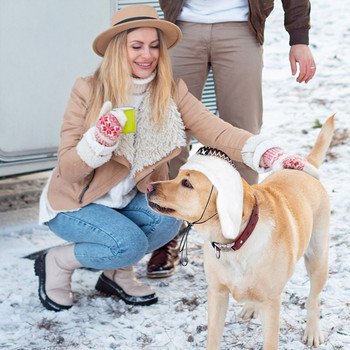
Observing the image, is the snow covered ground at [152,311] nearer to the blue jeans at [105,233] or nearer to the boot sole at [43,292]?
the boot sole at [43,292]

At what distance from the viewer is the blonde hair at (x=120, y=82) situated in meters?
2.95

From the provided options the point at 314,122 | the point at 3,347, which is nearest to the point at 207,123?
the point at 3,347

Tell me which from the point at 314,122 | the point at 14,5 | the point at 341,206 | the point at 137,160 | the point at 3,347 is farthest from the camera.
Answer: the point at 314,122

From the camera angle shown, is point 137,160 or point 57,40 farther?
point 57,40

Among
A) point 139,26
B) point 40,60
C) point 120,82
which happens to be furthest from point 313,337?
point 40,60

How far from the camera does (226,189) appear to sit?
2.19m

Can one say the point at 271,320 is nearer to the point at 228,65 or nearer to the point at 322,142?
the point at 322,142

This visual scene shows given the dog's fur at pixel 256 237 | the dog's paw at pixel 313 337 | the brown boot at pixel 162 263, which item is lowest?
the brown boot at pixel 162 263

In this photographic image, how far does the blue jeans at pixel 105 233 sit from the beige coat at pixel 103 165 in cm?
7

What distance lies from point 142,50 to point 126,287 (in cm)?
128

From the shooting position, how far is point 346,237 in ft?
13.3

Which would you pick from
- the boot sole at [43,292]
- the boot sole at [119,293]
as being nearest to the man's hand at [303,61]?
the boot sole at [119,293]

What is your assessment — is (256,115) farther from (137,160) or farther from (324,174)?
(324,174)

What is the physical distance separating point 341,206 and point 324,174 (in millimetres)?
774
